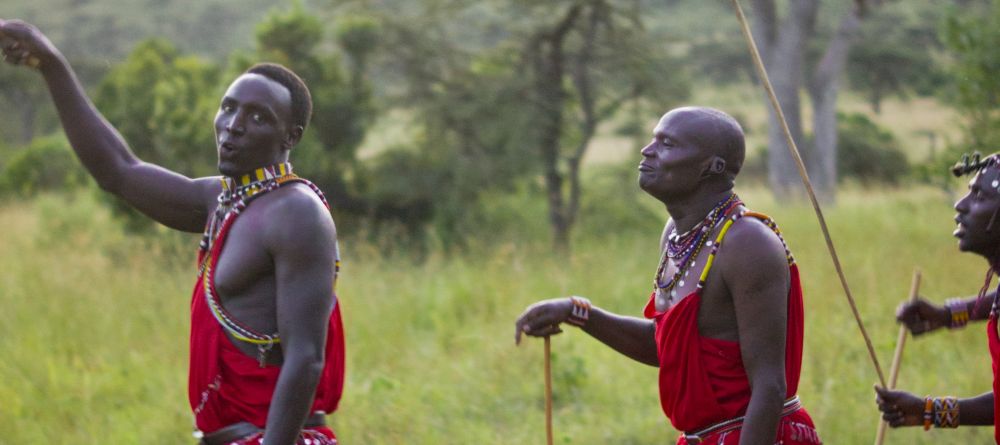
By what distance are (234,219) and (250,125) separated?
0.82ft

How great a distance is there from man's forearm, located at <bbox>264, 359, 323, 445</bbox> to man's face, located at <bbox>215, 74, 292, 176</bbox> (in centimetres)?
56

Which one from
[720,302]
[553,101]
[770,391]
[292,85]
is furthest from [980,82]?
[292,85]

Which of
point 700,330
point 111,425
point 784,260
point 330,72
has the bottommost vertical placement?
point 111,425

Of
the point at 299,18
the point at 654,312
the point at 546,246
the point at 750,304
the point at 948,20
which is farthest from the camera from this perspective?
the point at 299,18

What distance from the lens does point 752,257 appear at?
3.14 m

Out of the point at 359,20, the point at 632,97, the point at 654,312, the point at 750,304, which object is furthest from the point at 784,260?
the point at 359,20

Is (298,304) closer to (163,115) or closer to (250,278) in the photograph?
(250,278)

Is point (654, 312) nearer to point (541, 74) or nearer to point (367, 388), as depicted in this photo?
point (367, 388)

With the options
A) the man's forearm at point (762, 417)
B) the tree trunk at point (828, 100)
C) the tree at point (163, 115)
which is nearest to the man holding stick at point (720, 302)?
the man's forearm at point (762, 417)

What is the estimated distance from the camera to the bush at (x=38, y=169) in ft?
61.5

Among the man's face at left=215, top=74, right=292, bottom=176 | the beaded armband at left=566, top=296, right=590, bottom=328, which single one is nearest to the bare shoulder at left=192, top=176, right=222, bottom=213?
the man's face at left=215, top=74, right=292, bottom=176

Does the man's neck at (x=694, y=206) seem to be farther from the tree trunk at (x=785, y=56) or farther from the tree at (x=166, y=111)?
the tree trunk at (x=785, y=56)

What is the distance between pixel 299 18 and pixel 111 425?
7.21 metres

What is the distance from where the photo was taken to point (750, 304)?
10.2ft
